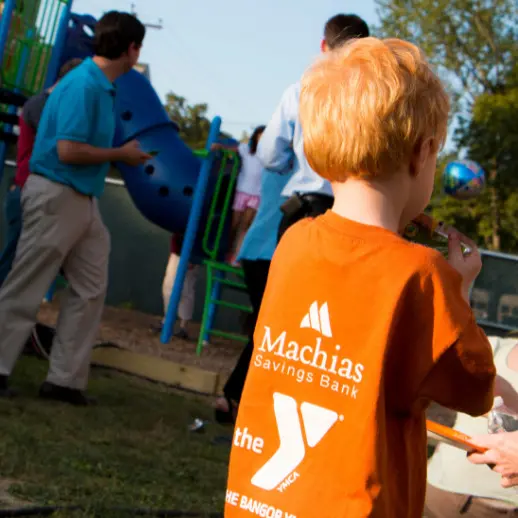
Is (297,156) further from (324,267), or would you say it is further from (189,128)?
(189,128)

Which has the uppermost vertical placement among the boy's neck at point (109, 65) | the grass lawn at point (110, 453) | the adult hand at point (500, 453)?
the boy's neck at point (109, 65)

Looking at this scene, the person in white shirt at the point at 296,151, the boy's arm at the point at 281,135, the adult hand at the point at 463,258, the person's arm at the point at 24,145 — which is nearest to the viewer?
the adult hand at the point at 463,258

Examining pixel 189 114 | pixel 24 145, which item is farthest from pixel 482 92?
pixel 24 145

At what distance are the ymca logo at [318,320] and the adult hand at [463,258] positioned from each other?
30 cm

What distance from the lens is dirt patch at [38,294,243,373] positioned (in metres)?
7.86

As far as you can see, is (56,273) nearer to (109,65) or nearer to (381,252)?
(109,65)

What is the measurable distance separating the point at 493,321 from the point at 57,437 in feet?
21.4

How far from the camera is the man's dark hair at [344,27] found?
14.0 ft

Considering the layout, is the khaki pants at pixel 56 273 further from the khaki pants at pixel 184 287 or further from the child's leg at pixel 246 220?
the khaki pants at pixel 184 287

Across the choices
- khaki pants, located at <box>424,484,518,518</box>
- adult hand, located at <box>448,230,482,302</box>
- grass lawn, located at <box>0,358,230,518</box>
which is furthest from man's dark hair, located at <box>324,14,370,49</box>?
adult hand, located at <box>448,230,482,302</box>

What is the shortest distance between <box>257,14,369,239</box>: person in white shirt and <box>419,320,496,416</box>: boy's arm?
97.4 inches

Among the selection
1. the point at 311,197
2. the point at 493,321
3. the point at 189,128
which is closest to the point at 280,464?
the point at 311,197

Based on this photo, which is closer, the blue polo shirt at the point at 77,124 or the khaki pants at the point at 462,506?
the khaki pants at the point at 462,506

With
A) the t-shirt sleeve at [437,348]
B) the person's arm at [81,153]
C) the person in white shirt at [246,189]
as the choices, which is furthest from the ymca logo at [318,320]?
the person in white shirt at [246,189]
